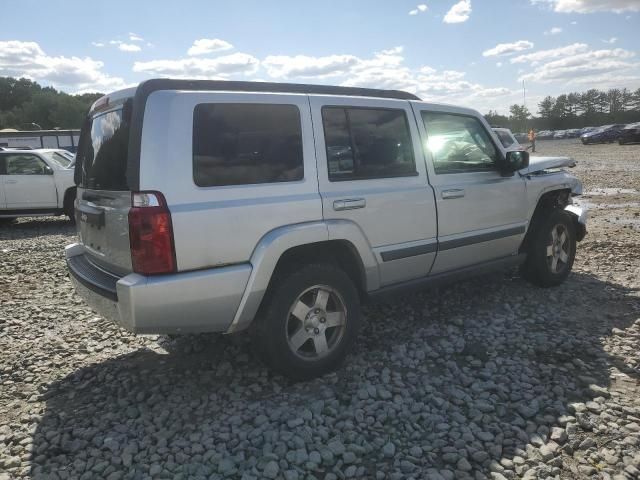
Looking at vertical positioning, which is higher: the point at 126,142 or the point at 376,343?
the point at 126,142

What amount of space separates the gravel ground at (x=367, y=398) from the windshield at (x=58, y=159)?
23.3 feet

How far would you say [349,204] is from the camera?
3559 millimetres

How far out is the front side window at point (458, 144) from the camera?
166 inches

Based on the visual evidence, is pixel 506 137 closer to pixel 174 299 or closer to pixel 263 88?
pixel 263 88

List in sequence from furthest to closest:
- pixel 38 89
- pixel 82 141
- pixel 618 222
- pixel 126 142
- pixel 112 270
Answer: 1. pixel 38 89
2. pixel 618 222
3. pixel 82 141
4. pixel 112 270
5. pixel 126 142

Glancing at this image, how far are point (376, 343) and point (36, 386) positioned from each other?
2.60 m

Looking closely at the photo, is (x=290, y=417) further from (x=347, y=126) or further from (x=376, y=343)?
(x=347, y=126)

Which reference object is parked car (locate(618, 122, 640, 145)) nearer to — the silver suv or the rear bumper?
the silver suv

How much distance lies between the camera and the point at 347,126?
3.67 metres

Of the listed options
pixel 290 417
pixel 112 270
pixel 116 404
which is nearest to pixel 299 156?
pixel 112 270

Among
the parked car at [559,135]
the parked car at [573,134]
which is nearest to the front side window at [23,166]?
the parked car at [573,134]

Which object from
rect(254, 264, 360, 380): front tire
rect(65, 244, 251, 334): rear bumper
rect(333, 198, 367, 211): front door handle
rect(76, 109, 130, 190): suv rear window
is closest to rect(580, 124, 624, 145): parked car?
rect(333, 198, 367, 211): front door handle

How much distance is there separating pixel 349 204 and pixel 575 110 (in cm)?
9753

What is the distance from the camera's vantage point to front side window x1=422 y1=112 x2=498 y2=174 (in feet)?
13.8
